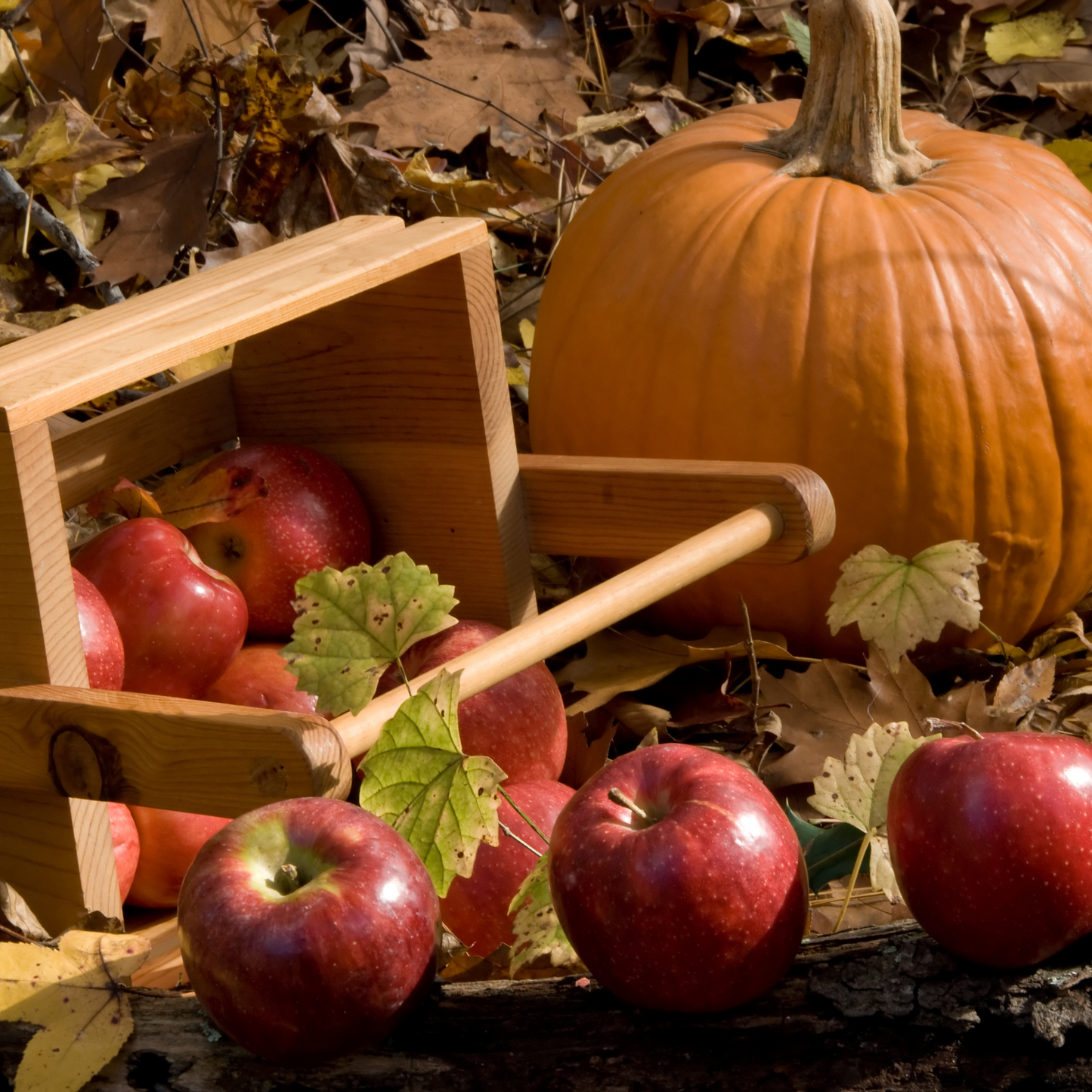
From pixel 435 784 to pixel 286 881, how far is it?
0.21 meters

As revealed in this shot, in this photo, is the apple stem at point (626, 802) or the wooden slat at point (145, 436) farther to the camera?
the wooden slat at point (145, 436)

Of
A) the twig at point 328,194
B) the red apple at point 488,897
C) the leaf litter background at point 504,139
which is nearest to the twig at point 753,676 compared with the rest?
the leaf litter background at point 504,139

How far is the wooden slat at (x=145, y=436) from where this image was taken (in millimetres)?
1531

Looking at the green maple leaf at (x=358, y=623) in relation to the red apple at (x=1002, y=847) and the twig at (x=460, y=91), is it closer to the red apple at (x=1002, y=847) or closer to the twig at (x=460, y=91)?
the red apple at (x=1002, y=847)

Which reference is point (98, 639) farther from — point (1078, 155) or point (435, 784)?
point (1078, 155)

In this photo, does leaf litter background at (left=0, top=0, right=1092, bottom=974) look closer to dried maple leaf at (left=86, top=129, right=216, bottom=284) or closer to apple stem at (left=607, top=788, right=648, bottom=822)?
dried maple leaf at (left=86, top=129, right=216, bottom=284)

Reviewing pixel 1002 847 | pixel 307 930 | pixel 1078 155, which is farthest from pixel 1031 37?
pixel 307 930

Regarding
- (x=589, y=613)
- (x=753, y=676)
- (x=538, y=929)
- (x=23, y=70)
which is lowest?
(x=753, y=676)

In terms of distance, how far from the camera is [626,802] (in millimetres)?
921

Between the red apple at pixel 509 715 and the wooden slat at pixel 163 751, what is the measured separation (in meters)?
0.36

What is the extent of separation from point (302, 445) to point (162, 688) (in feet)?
1.33

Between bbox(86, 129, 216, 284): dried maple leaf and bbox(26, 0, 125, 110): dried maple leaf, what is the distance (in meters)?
0.51

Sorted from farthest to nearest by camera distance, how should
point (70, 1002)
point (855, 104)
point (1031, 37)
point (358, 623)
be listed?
point (1031, 37)
point (855, 104)
point (358, 623)
point (70, 1002)

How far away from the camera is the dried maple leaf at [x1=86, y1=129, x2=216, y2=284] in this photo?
2.29 m
